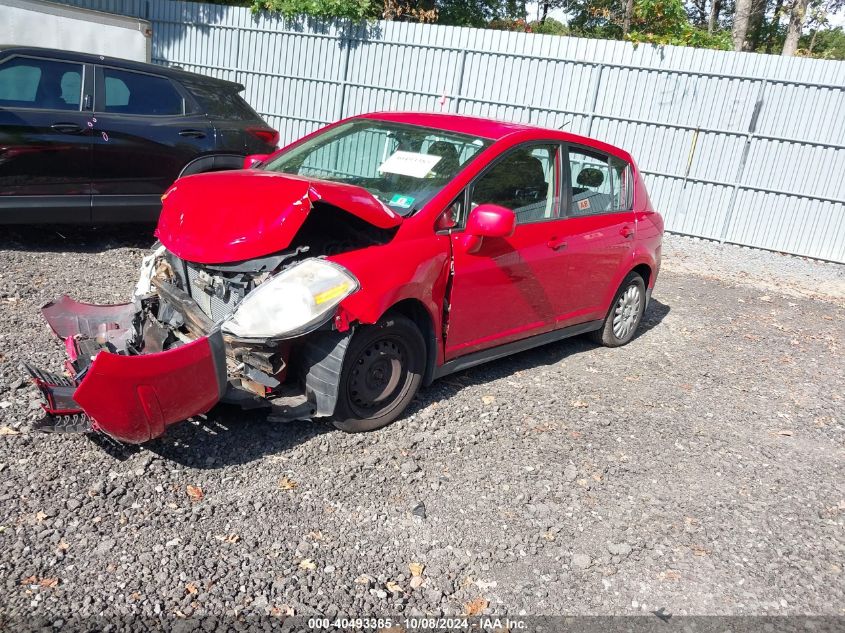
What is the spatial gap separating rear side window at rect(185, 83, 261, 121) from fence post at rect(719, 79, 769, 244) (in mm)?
7258

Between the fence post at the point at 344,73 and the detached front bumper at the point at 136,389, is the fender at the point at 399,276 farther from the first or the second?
the fence post at the point at 344,73

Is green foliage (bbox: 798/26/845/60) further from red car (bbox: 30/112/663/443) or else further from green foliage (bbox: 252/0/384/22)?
red car (bbox: 30/112/663/443)

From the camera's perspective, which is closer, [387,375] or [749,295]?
[387,375]

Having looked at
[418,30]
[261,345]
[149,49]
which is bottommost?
[261,345]

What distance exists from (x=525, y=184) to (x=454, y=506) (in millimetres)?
2319

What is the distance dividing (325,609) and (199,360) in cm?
126

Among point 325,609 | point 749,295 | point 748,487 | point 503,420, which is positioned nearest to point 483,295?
point 503,420

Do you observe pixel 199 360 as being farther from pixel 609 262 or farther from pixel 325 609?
pixel 609 262

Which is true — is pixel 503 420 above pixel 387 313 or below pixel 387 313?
below

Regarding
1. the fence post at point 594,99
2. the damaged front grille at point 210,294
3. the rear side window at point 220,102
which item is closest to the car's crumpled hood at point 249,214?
the damaged front grille at point 210,294

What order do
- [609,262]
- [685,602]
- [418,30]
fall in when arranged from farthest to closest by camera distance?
[418,30], [609,262], [685,602]

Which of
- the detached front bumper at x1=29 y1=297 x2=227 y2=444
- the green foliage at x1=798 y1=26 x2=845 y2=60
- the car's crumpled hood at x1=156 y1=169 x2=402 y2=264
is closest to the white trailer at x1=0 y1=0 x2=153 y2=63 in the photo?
the car's crumpled hood at x1=156 y1=169 x2=402 y2=264

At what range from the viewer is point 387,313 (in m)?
4.27

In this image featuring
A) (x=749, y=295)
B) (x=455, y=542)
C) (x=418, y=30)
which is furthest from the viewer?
(x=418, y=30)
